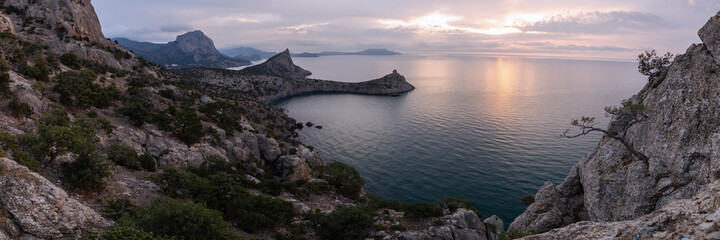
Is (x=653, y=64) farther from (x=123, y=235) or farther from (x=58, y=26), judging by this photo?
(x=58, y=26)

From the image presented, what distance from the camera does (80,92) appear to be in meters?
32.3

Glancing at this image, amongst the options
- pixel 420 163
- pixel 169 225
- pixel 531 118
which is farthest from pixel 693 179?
pixel 531 118

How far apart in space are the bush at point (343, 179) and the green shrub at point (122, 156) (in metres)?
21.6

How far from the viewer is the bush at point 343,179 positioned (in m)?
39.5

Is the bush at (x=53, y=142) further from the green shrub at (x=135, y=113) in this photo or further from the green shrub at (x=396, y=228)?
the green shrub at (x=396, y=228)

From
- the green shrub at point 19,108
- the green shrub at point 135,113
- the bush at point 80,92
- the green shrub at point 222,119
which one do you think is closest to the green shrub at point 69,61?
the bush at point 80,92

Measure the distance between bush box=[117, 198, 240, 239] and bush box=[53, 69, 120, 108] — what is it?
24.3m

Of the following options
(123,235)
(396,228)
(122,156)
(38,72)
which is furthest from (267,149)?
(123,235)

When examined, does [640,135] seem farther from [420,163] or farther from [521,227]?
[420,163]

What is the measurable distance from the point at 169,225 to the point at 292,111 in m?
115

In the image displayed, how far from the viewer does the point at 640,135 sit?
85.0ft

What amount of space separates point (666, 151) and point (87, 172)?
137 feet

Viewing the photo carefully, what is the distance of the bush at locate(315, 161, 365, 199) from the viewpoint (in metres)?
39.5

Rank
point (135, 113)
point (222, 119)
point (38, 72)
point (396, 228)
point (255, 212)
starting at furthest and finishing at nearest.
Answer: point (222, 119), point (135, 113), point (38, 72), point (396, 228), point (255, 212)
